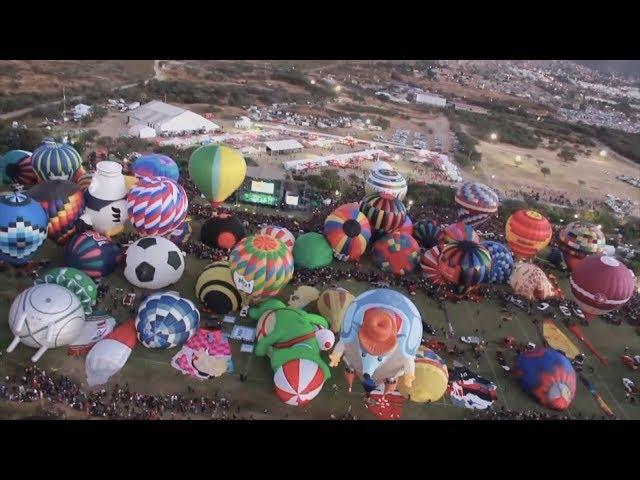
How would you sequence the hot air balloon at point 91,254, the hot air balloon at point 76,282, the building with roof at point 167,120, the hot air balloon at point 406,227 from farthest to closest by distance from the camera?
the building with roof at point 167,120
the hot air balloon at point 406,227
the hot air balloon at point 91,254
the hot air balloon at point 76,282

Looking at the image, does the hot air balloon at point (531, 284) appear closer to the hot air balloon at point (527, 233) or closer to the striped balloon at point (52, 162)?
the hot air balloon at point (527, 233)

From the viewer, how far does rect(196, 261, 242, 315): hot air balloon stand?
56.3ft

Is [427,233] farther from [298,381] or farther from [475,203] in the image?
[298,381]

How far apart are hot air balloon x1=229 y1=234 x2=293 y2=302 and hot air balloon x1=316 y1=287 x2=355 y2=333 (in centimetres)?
148

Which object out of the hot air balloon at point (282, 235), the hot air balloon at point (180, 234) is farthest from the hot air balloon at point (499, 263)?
the hot air balloon at point (180, 234)

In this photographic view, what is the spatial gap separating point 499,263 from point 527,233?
214 centimetres

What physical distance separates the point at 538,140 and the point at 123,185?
40.9 meters

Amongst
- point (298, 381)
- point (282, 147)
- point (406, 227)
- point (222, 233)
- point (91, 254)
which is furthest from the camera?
point (282, 147)

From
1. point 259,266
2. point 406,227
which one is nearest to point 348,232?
point 406,227

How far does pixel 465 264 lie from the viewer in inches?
754

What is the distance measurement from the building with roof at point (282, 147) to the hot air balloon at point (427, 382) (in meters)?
21.9

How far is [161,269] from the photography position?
17.7 metres

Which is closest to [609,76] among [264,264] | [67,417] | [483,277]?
[483,277]

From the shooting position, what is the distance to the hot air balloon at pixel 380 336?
40.7 feet
